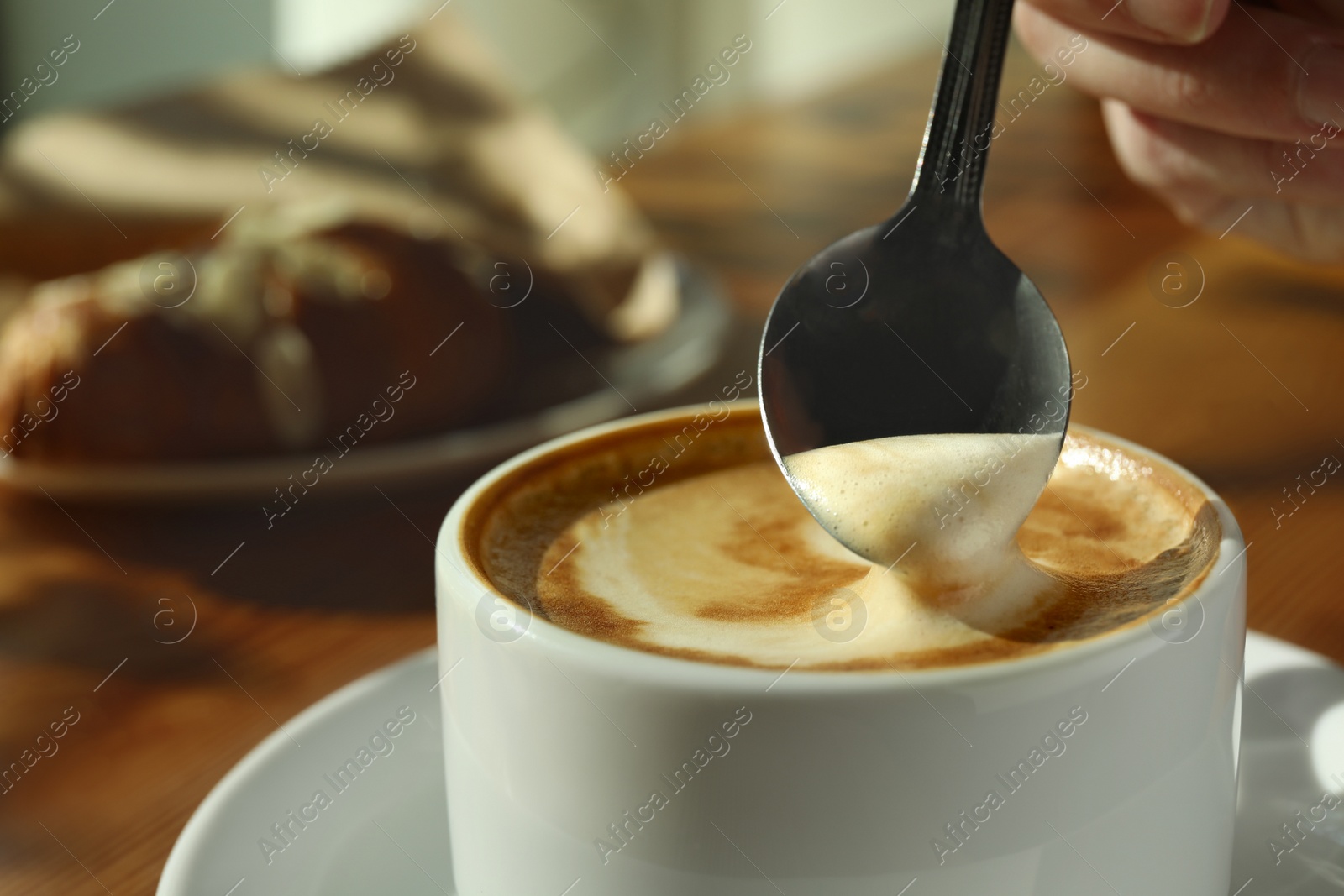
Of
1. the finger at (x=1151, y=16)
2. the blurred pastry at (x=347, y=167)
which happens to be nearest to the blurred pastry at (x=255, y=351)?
the blurred pastry at (x=347, y=167)

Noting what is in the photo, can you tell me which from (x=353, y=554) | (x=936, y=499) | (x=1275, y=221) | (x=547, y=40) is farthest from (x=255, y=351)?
(x=547, y=40)

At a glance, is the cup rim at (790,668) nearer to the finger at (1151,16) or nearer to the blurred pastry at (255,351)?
the finger at (1151,16)

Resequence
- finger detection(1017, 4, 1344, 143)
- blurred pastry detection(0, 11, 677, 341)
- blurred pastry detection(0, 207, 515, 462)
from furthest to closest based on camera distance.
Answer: blurred pastry detection(0, 11, 677, 341) < blurred pastry detection(0, 207, 515, 462) < finger detection(1017, 4, 1344, 143)

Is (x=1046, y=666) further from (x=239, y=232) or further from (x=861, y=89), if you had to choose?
(x=861, y=89)

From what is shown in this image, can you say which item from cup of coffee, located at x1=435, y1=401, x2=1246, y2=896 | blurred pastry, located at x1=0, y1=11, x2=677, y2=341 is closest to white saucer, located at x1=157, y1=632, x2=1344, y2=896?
cup of coffee, located at x1=435, y1=401, x2=1246, y2=896

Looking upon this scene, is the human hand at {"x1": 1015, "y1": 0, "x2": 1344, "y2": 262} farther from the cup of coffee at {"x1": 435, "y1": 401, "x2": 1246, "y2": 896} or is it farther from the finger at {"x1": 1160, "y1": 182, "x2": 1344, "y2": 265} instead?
the cup of coffee at {"x1": 435, "y1": 401, "x2": 1246, "y2": 896}

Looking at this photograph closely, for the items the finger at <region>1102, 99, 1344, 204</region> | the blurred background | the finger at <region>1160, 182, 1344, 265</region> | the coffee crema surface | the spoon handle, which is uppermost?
the spoon handle

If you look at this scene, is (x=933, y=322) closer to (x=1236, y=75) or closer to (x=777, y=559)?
(x=777, y=559)
